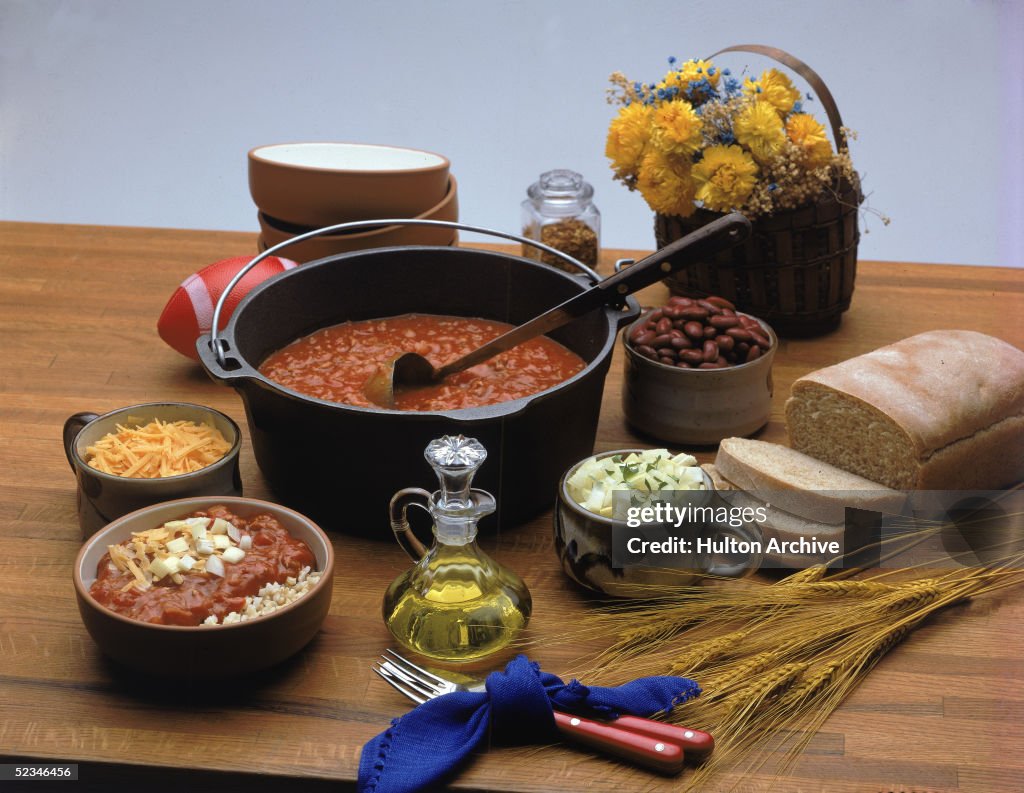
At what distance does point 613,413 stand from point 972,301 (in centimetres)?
115

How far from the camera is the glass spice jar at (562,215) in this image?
2.95m

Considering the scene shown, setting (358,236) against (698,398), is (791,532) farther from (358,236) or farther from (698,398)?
(358,236)

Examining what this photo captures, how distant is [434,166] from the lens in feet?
9.52

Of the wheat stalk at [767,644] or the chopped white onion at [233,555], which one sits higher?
the chopped white onion at [233,555]

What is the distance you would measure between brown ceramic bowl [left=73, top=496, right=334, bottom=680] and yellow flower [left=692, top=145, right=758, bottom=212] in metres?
1.28

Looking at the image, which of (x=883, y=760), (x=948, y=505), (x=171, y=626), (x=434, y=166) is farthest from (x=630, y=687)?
(x=434, y=166)

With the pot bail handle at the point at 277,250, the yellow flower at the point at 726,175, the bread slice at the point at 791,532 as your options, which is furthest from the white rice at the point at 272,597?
the yellow flower at the point at 726,175

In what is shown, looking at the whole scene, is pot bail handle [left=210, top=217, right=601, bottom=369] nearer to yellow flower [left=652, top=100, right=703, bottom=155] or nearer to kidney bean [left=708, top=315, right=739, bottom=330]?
kidney bean [left=708, top=315, right=739, bottom=330]

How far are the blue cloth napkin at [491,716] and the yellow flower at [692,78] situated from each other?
152 centimetres

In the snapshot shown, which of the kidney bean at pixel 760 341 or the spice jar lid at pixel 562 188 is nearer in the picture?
the kidney bean at pixel 760 341

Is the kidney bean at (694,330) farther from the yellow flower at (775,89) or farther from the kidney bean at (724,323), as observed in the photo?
the yellow flower at (775,89)

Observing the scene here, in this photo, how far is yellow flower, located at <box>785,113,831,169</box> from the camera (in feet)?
8.48

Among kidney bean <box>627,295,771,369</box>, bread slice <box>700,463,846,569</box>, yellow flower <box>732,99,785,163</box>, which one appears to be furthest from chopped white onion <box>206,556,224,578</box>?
yellow flower <box>732,99,785,163</box>

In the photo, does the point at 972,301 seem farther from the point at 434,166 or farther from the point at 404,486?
the point at 404,486
